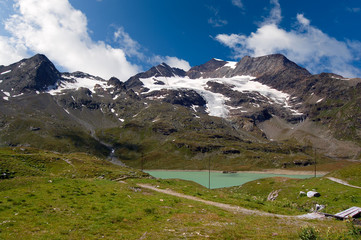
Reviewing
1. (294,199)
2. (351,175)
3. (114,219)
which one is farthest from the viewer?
(351,175)

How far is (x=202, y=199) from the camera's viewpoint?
95.9 feet

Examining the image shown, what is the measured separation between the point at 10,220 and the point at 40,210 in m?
2.58

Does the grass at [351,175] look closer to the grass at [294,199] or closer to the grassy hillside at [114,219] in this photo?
the grass at [294,199]

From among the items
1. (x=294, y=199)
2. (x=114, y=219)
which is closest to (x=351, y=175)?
(x=294, y=199)

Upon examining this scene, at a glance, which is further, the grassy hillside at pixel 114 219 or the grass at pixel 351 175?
the grass at pixel 351 175

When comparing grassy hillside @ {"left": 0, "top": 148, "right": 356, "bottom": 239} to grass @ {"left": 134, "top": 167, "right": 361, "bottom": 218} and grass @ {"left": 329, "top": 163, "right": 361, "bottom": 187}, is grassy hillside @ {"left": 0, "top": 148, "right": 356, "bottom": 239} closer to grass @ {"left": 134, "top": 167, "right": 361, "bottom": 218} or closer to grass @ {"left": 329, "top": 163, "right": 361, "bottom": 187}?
grass @ {"left": 134, "top": 167, "right": 361, "bottom": 218}

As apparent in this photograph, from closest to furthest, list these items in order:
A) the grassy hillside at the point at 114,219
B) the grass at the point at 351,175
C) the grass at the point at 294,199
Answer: the grassy hillside at the point at 114,219 → the grass at the point at 294,199 → the grass at the point at 351,175

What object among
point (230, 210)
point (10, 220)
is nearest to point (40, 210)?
point (10, 220)

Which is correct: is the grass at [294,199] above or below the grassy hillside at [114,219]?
below

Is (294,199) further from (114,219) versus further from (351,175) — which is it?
(114,219)

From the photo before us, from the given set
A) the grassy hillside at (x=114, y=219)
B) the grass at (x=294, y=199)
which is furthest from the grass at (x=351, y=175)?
the grassy hillside at (x=114, y=219)

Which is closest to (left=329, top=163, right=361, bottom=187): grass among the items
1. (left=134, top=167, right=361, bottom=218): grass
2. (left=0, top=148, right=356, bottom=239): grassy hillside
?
(left=134, top=167, right=361, bottom=218): grass

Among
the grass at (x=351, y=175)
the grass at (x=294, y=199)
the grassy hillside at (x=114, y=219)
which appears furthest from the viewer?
the grass at (x=351, y=175)

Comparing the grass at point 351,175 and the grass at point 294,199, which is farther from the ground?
the grass at point 351,175
